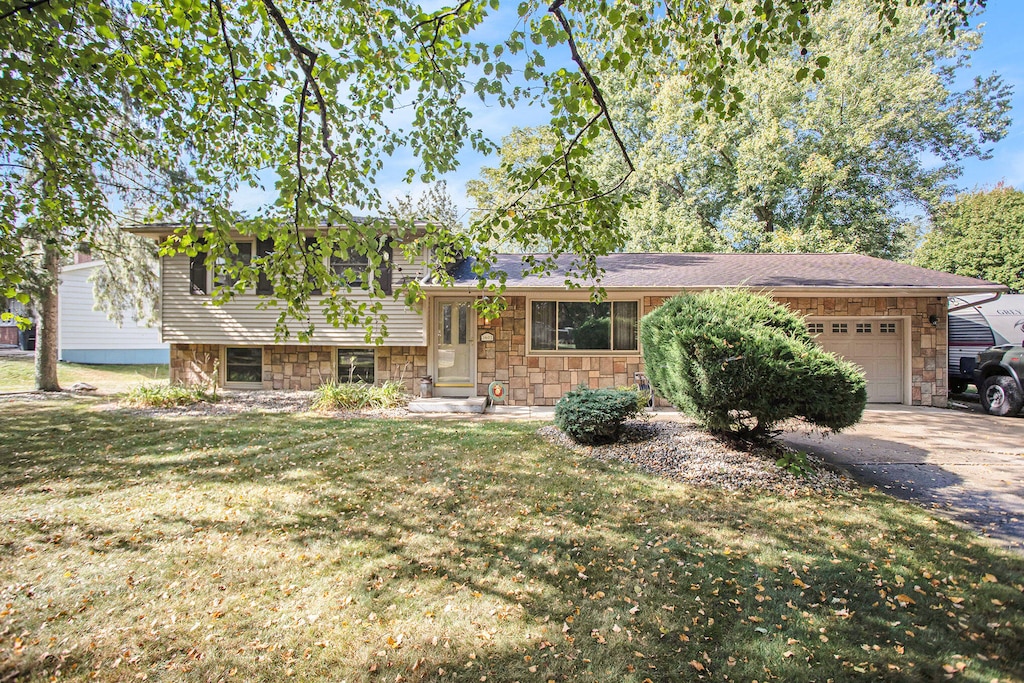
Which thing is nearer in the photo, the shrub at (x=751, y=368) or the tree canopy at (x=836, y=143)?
the shrub at (x=751, y=368)

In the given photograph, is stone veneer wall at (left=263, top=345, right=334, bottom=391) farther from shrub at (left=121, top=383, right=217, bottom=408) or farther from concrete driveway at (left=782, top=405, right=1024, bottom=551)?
concrete driveway at (left=782, top=405, right=1024, bottom=551)

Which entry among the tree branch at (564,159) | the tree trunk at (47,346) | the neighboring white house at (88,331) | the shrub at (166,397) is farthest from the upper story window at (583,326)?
the neighboring white house at (88,331)

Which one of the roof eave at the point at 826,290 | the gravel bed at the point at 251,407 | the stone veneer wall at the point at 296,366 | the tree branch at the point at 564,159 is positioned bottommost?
the gravel bed at the point at 251,407

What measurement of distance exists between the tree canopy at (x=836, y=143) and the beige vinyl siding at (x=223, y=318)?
324 inches

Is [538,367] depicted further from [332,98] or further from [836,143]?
[836,143]

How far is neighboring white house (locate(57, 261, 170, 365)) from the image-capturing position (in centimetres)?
1781

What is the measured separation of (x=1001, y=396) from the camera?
9.27 meters

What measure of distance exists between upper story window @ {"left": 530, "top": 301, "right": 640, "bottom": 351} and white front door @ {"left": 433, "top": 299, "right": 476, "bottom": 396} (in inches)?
64.4

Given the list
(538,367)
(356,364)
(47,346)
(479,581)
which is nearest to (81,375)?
(47,346)

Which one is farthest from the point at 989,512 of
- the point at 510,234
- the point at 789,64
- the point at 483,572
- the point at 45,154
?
the point at 789,64

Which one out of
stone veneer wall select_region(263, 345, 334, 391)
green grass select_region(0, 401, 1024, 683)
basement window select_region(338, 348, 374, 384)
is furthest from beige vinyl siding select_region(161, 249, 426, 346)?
green grass select_region(0, 401, 1024, 683)

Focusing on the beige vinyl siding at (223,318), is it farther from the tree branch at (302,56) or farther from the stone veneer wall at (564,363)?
the tree branch at (302,56)

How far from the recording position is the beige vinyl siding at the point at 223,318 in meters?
11.2

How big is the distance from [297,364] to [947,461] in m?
12.1
